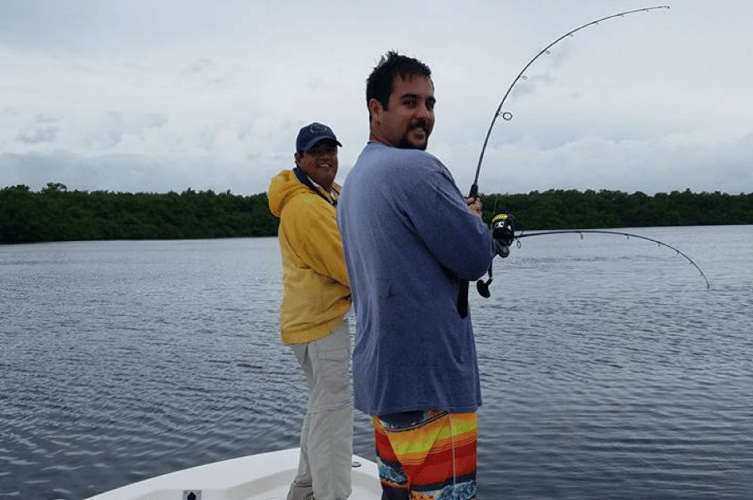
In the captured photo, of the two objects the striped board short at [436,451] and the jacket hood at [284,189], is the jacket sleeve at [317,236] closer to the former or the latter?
the jacket hood at [284,189]

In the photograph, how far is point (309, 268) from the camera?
11.2 feet

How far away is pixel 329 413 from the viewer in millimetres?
3471

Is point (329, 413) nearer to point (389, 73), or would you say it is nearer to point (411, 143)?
point (411, 143)

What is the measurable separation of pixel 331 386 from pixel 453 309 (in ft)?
4.59

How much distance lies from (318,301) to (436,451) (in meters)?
1.35

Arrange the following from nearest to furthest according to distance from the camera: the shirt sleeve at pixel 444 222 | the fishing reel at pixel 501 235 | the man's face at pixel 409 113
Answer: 1. the shirt sleeve at pixel 444 222
2. the man's face at pixel 409 113
3. the fishing reel at pixel 501 235

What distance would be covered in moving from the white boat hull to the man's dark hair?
2.48 m

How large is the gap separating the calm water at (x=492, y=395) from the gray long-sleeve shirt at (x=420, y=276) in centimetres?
545

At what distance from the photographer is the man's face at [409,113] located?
2283 mm

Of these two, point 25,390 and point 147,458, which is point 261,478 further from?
point 25,390

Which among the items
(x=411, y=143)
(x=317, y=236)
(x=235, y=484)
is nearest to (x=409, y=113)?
(x=411, y=143)

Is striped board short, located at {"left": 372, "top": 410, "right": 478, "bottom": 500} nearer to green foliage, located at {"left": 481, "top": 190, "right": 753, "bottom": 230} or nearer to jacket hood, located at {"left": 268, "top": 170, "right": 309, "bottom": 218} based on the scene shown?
jacket hood, located at {"left": 268, "top": 170, "right": 309, "bottom": 218}

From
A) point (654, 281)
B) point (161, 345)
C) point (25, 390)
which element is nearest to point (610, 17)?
point (25, 390)

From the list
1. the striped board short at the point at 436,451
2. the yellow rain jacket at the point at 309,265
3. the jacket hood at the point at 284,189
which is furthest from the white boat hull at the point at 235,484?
the striped board short at the point at 436,451
